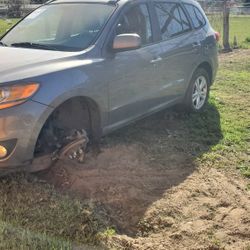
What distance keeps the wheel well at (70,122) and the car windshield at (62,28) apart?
2.03 feet

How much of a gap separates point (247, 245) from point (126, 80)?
2290 millimetres

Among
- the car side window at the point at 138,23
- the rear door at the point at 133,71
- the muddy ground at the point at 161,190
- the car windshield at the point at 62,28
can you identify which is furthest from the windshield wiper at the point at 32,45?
the muddy ground at the point at 161,190

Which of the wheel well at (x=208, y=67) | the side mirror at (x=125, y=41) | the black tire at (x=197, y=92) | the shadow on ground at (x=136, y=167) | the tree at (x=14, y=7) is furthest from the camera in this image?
the tree at (x=14, y=7)

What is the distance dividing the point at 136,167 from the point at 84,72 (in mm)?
1201

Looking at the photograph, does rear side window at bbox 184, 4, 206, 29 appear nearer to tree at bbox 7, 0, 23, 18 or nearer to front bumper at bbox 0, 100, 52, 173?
front bumper at bbox 0, 100, 52, 173

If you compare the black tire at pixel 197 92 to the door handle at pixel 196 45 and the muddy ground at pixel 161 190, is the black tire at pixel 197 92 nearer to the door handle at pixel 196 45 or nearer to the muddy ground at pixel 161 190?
the door handle at pixel 196 45

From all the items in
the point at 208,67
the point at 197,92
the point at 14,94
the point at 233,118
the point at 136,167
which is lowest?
the point at 233,118

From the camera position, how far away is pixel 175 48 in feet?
21.2

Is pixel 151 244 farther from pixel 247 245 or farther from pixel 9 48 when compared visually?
pixel 9 48

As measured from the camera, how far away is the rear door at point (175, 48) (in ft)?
20.6

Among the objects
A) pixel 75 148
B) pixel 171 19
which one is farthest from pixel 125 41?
pixel 171 19

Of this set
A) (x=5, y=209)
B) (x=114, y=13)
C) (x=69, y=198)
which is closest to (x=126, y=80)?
Result: (x=114, y=13)

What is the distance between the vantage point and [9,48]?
5.41m

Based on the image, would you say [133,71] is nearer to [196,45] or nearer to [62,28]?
[62,28]
